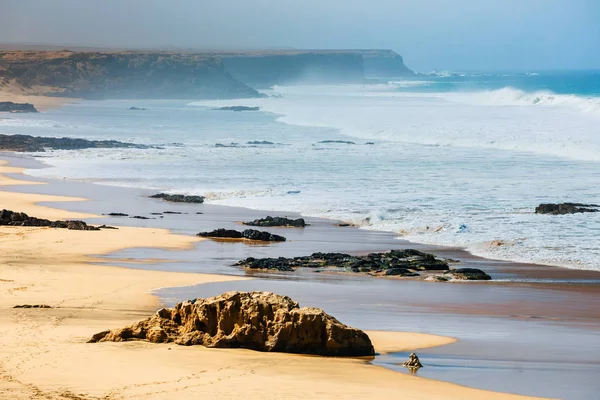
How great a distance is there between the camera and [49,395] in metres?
7.66

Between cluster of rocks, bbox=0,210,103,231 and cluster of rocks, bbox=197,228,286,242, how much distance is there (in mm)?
2172

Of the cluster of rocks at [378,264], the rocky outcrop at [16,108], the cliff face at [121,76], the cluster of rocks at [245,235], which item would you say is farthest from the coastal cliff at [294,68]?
the cluster of rocks at [378,264]

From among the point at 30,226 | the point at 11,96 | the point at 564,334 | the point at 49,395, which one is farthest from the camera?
the point at 11,96

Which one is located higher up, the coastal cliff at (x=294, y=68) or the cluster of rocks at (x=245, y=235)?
the coastal cliff at (x=294, y=68)

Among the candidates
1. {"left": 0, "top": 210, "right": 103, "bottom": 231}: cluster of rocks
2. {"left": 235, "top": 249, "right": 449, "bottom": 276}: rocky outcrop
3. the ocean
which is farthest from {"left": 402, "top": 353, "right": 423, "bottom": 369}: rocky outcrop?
{"left": 0, "top": 210, "right": 103, "bottom": 231}: cluster of rocks

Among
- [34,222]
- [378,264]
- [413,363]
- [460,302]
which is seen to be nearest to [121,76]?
[34,222]

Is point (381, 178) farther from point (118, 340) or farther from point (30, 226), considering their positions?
point (118, 340)

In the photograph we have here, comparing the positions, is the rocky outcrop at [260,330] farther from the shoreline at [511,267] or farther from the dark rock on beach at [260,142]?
the dark rock on beach at [260,142]

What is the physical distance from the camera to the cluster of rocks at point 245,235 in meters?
18.8

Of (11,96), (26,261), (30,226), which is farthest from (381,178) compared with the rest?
(11,96)

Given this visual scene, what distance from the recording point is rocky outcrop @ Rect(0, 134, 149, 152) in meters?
41.1

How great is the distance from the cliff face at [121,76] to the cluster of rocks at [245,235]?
88.4 m

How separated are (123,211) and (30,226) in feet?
12.5

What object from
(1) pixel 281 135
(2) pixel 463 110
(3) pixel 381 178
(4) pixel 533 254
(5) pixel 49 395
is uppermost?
(2) pixel 463 110
